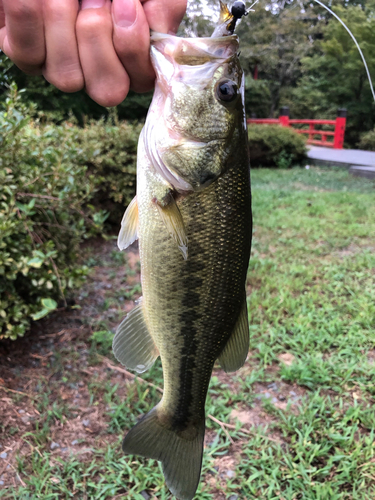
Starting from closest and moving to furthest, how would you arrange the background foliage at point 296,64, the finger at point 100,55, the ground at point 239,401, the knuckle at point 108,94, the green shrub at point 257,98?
the finger at point 100,55 < the knuckle at point 108,94 < the ground at point 239,401 < the background foliage at point 296,64 < the green shrub at point 257,98

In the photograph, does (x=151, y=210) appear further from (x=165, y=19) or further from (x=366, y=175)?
(x=366, y=175)

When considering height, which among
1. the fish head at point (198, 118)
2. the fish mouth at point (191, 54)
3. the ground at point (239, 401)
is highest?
the fish mouth at point (191, 54)

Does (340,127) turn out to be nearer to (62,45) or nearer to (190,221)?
(190,221)

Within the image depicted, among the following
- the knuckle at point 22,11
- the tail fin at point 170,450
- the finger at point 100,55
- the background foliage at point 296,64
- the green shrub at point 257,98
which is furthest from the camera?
the green shrub at point 257,98

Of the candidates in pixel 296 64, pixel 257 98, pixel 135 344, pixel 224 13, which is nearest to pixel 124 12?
pixel 224 13

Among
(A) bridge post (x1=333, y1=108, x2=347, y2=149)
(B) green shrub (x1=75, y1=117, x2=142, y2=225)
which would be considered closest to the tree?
(A) bridge post (x1=333, y1=108, x2=347, y2=149)

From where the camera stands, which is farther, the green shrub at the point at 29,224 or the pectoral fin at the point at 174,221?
the green shrub at the point at 29,224

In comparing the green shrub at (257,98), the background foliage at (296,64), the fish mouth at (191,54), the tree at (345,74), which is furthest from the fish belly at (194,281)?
the green shrub at (257,98)

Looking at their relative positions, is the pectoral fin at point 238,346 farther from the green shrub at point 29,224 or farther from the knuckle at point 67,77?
the green shrub at point 29,224

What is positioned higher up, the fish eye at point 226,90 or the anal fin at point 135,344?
the fish eye at point 226,90
